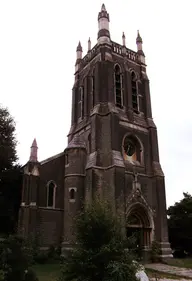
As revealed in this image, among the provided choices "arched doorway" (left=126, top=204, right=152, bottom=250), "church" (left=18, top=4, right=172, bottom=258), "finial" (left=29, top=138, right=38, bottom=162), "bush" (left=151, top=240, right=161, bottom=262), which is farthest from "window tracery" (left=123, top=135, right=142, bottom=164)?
"finial" (left=29, top=138, right=38, bottom=162)

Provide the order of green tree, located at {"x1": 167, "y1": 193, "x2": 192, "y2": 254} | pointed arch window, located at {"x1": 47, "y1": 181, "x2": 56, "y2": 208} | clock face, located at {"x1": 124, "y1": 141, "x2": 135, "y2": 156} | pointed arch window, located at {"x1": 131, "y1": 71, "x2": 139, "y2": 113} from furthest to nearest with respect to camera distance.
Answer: green tree, located at {"x1": 167, "y1": 193, "x2": 192, "y2": 254} < pointed arch window, located at {"x1": 131, "y1": 71, "x2": 139, "y2": 113} < clock face, located at {"x1": 124, "y1": 141, "x2": 135, "y2": 156} < pointed arch window, located at {"x1": 47, "y1": 181, "x2": 56, "y2": 208}

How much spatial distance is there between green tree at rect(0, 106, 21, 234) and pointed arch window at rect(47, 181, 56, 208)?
3.34m

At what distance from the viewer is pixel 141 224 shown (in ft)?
91.5

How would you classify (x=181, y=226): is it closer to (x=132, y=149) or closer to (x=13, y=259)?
(x=132, y=149)

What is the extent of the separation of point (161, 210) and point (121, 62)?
57.3ft

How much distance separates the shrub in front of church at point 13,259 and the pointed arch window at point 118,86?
22.4 metres

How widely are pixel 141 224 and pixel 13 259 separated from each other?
1887 cm

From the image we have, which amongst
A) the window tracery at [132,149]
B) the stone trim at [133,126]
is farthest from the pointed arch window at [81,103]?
the window tracery at [132,149]

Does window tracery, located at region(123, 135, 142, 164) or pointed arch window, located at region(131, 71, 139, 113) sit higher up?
pointed arch window, located at region(131, 71, 139, 113)

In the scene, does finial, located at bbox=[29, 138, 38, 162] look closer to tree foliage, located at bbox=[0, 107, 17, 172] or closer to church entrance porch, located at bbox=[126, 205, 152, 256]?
tree foliage, located at bbox=[0, 107, 17, 172]

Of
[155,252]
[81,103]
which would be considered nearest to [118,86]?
[81,103]

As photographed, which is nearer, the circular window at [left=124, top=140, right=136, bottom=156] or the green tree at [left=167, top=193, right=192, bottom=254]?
the circular window at [left=124, top=140, right=136, bottom=156]

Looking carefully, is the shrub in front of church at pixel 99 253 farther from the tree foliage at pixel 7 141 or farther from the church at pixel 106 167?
the tree foliage at pixel 7 141

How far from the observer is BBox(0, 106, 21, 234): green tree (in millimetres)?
27312
